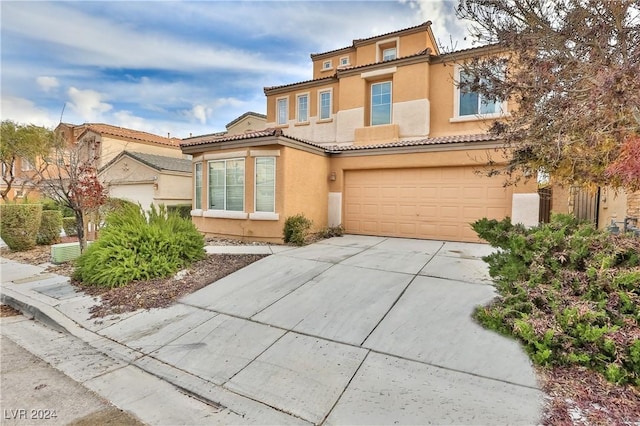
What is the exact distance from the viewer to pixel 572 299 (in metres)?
3.63

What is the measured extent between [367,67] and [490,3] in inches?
405

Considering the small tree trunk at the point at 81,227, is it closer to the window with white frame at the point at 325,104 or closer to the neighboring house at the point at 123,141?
the window with white frame at the point at 325,104

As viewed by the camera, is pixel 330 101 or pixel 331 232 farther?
pixel 330 101

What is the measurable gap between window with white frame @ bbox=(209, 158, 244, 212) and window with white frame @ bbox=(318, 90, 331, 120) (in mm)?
6947

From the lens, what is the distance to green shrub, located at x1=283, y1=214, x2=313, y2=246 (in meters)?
10.1

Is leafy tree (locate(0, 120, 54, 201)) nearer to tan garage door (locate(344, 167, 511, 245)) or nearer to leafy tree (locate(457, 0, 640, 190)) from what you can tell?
tan garage door (locate(344, 167, 511, 245))

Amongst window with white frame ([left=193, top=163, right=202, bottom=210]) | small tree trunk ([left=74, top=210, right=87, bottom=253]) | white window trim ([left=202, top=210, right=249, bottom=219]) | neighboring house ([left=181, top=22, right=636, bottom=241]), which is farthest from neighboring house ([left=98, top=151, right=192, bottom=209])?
small tree trunk ([left=74, top=210, right=87, bottom=253])

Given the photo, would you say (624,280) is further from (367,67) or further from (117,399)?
(367,67)

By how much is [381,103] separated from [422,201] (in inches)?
231

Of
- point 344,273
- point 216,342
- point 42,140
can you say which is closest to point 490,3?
point 344,273

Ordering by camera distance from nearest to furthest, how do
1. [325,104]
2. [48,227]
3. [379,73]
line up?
[48,227], [379,73], [325,104]

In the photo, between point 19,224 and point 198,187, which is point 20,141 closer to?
point 19,224

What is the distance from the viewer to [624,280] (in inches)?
135

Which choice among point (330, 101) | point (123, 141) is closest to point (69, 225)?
point (123, 141)
